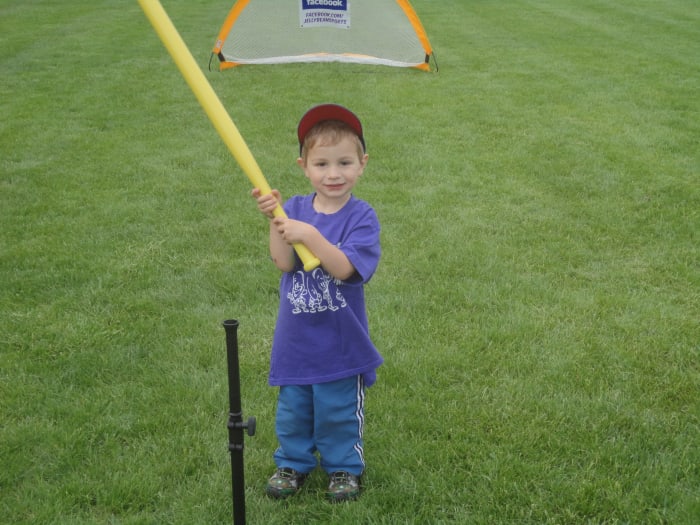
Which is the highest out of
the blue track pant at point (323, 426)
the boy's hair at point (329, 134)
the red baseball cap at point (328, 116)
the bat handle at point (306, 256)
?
the red baseball cap at point (328, 116)

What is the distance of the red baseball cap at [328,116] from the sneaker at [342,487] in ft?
4.17

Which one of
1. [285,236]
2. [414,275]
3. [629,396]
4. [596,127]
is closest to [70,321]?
[414,275]

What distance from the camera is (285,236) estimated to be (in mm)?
2227

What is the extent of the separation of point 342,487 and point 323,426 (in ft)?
0.84

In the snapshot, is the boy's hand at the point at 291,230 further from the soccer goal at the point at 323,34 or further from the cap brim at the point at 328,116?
the soccer goal at the point at 323,34

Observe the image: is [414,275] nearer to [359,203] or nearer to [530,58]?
[359,203]

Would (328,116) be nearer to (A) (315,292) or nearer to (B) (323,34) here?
(A) (315,292)

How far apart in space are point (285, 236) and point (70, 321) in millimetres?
2471

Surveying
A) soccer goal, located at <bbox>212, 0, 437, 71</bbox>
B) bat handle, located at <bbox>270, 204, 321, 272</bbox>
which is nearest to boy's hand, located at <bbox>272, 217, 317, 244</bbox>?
bat handle, located at <bbox>270, 204, 321, 272</bbox>

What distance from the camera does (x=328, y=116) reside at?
257cm

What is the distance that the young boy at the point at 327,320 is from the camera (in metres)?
2.54

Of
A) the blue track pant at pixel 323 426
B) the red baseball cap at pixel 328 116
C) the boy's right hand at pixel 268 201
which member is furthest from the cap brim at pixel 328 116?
the blue track pant at pixel 323 426

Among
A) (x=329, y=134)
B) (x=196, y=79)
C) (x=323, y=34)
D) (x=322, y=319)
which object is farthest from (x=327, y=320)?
(x=323, y=34)

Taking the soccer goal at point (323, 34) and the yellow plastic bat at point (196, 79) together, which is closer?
the yellow plastic bat at point (196, 79)
